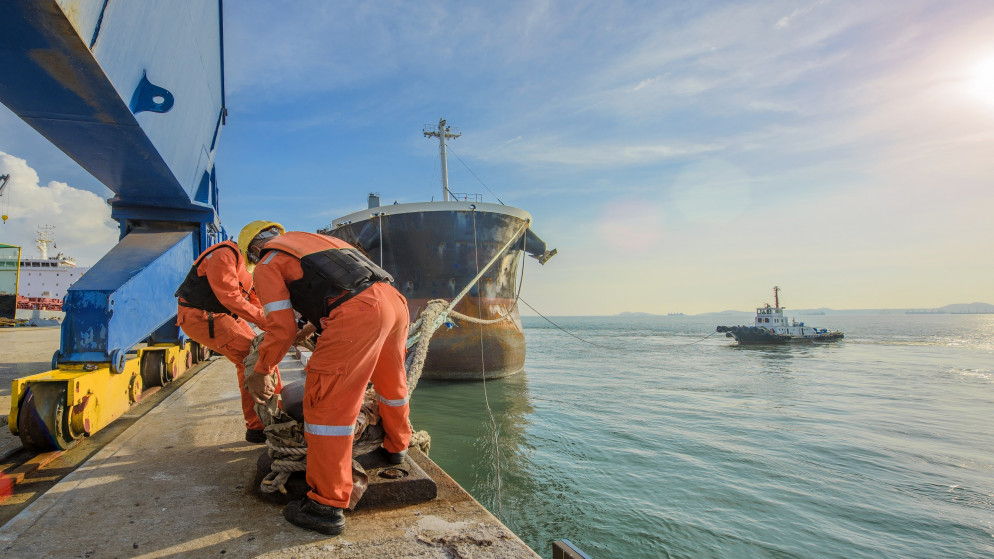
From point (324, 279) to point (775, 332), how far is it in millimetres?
34403

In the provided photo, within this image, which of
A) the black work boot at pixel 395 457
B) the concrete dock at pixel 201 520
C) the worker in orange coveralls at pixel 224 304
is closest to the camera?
the concrete dock at pixel 201 520

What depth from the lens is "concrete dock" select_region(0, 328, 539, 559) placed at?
5.51 feet

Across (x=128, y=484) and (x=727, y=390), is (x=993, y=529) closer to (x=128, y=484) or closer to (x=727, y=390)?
(x=128, y=484)

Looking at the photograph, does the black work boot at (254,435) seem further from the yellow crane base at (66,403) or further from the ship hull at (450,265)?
the ship hull at (450,265)

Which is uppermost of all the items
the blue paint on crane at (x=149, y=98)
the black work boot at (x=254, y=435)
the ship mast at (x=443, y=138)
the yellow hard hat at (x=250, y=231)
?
the ship mast at (x=443, y=138)

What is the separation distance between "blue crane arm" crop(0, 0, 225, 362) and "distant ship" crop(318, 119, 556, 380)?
24.2 ft

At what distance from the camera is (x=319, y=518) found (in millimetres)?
1812

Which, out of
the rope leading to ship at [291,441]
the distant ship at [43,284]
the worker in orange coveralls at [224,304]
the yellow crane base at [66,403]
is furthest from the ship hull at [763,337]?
the distant ship at [43,284]

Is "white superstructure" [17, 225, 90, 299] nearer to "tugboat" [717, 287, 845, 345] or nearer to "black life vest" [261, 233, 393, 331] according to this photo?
"black life vest" [261, 233, 393, 331]

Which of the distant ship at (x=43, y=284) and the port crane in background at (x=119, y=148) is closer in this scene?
the port crane in background at (x=119, y=148)

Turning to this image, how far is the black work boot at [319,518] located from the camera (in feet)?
5.90

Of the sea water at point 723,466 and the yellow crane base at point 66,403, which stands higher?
the yellow crane base at point 66,403

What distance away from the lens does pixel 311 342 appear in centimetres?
291

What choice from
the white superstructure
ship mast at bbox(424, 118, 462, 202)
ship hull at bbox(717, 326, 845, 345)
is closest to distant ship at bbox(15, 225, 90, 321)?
the white superstructure
